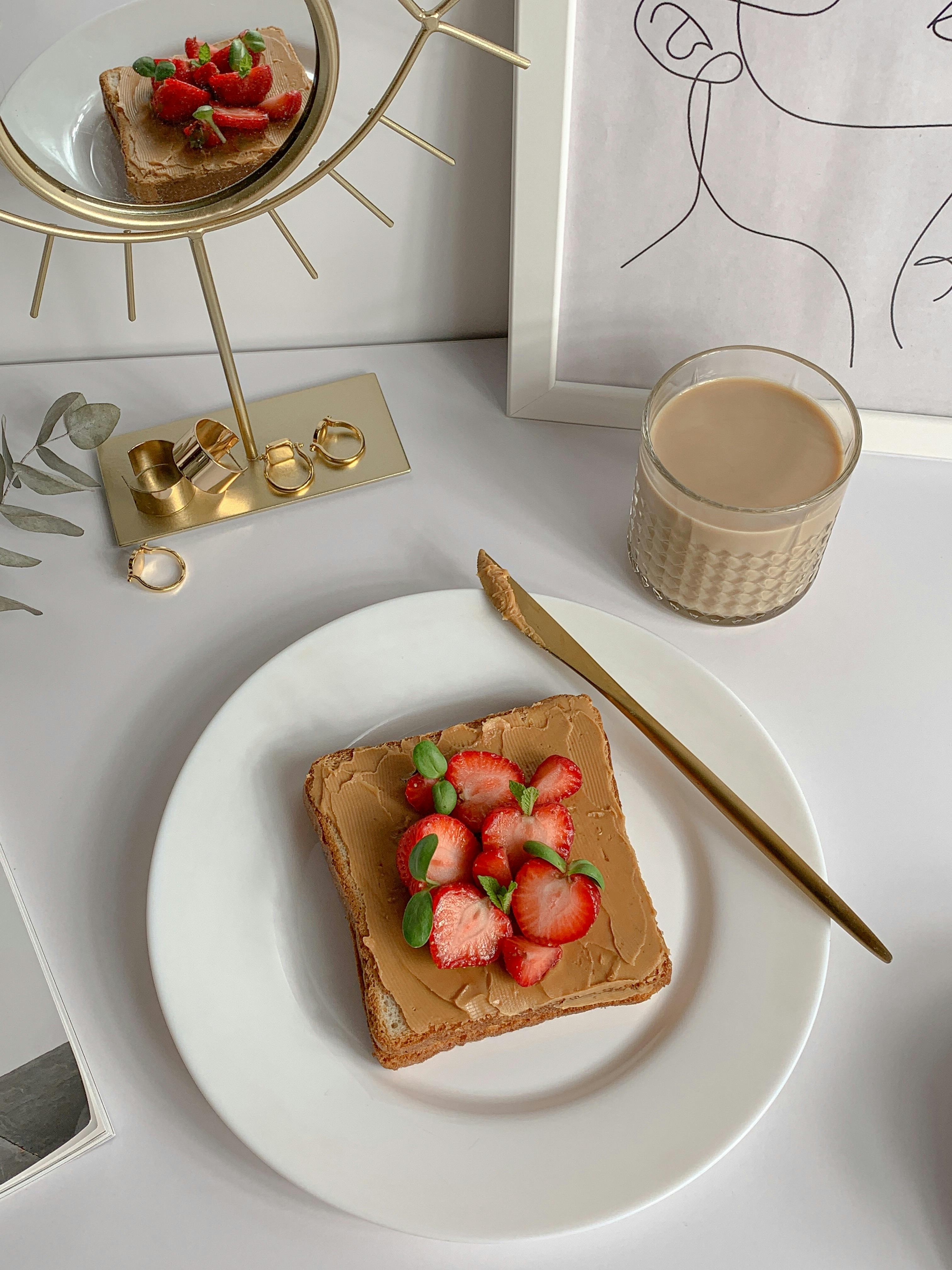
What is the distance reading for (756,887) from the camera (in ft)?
3.06

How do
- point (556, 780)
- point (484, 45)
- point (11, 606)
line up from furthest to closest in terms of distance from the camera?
point (11, 606) → point (556, 780) → point (484, 45)

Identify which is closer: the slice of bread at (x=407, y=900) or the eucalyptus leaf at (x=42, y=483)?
the slice of bread at (x=407, y=900)

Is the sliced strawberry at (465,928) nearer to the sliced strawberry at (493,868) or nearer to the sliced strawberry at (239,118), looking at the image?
the sliced strawberry at (493,868)

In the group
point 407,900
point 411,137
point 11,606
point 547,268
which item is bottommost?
point 407,900

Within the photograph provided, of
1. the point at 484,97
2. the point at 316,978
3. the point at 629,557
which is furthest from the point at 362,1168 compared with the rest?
the point at 484,97

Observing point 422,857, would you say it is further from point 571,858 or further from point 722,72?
point 722,72

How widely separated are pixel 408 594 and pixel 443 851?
1.13ft

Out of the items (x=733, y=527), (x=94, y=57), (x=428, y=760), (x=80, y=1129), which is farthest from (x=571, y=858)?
(x=94, y=57)

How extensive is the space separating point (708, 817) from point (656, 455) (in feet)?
1.17

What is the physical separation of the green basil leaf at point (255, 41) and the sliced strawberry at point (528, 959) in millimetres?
781

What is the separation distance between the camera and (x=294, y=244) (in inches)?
Answer: 41.6

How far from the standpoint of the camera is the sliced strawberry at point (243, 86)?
2.84ft

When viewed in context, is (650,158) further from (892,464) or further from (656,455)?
(892,464)

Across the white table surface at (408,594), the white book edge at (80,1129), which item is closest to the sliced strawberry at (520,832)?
the white table surface at (408,594)
